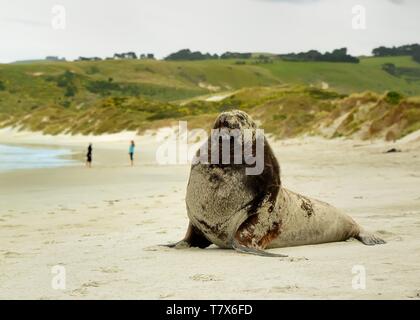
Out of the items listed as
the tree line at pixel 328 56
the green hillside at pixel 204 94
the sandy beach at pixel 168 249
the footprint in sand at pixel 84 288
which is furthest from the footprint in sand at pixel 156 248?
the tree line at pixel 328 56

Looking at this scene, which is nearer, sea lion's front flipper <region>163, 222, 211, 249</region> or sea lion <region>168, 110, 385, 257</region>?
sea lion <region>168, 110, 385, 257</region>

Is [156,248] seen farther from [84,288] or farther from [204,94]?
[204,94]

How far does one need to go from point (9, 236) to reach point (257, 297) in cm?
590

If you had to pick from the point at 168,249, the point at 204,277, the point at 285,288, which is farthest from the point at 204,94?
the point at 285,288

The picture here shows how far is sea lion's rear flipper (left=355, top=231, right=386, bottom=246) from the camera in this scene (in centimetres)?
869

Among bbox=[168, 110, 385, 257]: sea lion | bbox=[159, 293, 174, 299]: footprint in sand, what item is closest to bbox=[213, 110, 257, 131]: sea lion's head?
bbox=[168, 110, 385, 257]: sea lion

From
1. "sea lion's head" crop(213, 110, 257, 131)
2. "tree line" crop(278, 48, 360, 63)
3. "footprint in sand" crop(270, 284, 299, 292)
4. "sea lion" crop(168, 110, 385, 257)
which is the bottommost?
"footprint in sand" crop(270, 284, 299, 292)

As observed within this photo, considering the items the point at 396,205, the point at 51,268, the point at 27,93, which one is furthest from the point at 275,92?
the point at 51,268

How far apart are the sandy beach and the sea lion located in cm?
22

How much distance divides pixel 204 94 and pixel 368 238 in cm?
13601

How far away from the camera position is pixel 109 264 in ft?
25.0

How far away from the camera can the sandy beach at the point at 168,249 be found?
624 cm

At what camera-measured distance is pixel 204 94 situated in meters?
144

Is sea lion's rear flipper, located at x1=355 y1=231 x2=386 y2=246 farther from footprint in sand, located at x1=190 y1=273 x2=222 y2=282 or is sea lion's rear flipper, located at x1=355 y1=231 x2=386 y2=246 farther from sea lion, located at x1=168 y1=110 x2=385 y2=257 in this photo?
footprint in sand, located at x1=190 y1=273 x2=222 y2=282
